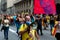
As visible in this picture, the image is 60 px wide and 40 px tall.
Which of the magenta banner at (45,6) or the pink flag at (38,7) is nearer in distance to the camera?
the magenta banner at (45,6)

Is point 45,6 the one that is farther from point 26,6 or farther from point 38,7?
point 26,6

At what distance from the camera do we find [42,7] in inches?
319

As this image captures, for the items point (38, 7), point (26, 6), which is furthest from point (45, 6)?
point (26, 6)

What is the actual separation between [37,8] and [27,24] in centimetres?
86

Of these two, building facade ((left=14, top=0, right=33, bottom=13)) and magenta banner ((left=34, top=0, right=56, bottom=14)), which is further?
building facade ((left=14, top=0, right=33, bottom=13))

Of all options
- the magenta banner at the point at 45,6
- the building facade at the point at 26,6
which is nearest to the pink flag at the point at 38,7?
the magenta banner at the point at 45,6

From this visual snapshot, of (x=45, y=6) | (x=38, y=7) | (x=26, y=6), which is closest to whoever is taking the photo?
(x=45, y=6)

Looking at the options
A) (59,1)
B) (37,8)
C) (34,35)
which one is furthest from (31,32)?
(59,1)

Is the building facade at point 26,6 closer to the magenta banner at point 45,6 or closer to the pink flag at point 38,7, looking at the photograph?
the pink flag at point 38,7

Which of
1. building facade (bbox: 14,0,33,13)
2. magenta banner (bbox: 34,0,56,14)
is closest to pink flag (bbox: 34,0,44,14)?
magenta banner (bbox: 34,0,56,14)

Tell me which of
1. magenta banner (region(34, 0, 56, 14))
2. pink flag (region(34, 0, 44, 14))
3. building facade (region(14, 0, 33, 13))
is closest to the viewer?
magenta banner (region(34, 0, 56, 14))

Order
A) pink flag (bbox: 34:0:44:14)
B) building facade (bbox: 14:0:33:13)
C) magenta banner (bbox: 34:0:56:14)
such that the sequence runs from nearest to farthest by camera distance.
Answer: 1. magenta banner (bbox: 34:0:56:14)
2. pink flag (bbox: 34:0:44:14)
3. building facade (bbox: 14:0:33:13)

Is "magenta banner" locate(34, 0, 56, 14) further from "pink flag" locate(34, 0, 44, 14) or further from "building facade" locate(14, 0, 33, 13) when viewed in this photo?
"building facade" locate(14, 0, 33, 13)

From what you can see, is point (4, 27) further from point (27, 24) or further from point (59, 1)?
point (59, 1)
